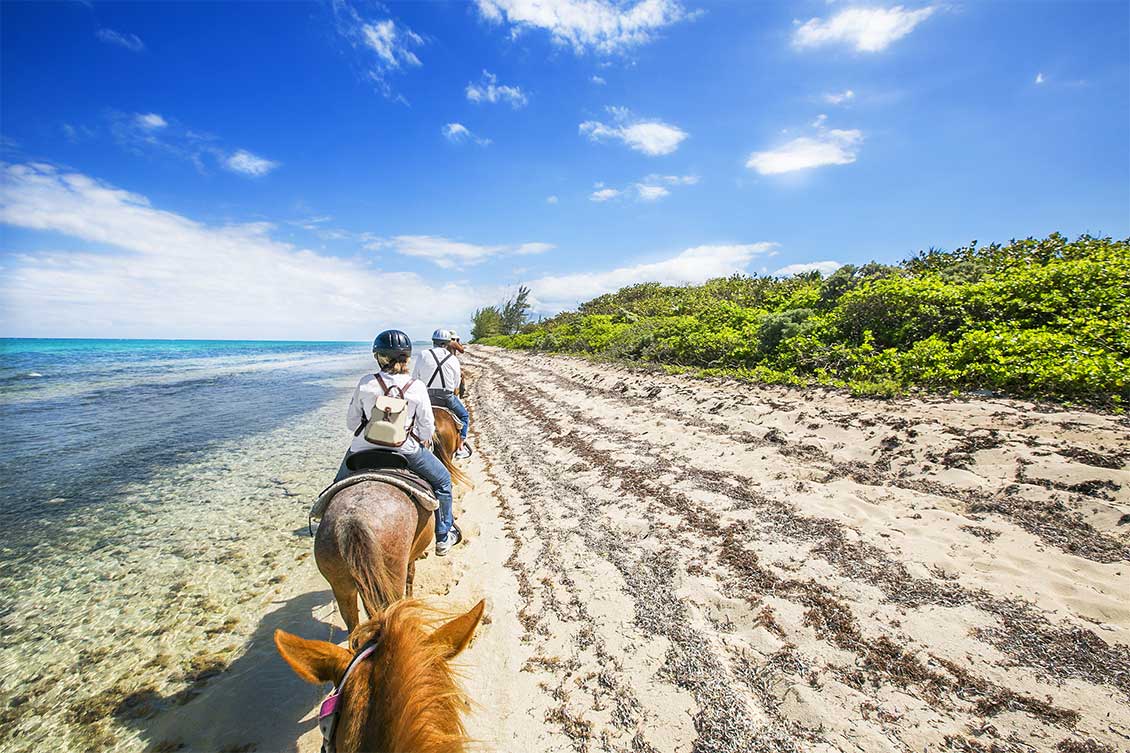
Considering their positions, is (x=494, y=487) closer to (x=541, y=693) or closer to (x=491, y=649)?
(x=491, y=649)

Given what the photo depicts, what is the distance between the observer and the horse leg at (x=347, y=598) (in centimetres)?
301

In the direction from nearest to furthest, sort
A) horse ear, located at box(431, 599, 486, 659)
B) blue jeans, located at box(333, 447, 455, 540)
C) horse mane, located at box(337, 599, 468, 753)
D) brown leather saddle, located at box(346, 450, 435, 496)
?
horse mane, located at box(337, 599, 468, 753)
horse ear, located at box(431, 599, 486, 659)
brown leather saddle, located at box(346, 450, 435, 496)
blue jeans, located at box(333, 447, 455, 540)

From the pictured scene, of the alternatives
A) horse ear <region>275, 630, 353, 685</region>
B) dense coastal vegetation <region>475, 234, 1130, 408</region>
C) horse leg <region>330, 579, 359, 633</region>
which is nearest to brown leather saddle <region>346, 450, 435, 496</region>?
horse leg <region>330, 579, 359, 633</region>

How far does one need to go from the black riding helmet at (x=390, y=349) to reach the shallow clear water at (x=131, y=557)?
3.09 m

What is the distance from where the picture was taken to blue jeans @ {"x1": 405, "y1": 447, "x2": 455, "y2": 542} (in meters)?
4.20

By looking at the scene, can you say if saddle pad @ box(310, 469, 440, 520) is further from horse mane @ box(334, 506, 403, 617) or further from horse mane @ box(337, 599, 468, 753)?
horse mane @ box(337, 599, 468, 753)

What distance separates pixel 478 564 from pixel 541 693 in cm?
208

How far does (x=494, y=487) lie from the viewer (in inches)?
284

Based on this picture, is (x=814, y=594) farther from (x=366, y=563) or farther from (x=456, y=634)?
(x=366, y=563)

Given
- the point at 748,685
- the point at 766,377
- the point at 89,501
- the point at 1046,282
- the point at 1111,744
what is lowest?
the point at 89,501

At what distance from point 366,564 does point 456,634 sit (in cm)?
130

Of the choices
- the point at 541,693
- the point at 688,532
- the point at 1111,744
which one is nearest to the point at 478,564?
the point at 541,693

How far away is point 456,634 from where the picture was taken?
189 centimetres

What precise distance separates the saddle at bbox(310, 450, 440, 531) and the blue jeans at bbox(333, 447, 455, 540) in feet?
0.36
